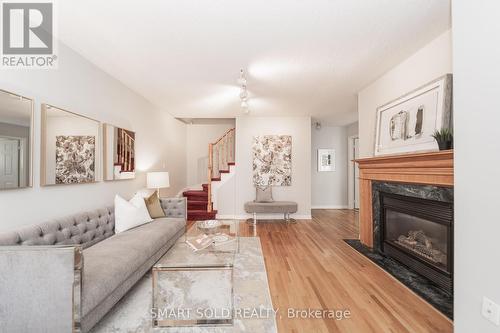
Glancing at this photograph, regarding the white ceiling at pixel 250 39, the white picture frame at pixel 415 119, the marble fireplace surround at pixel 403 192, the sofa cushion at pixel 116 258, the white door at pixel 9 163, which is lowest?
the sofa cushion at pixel 116 258

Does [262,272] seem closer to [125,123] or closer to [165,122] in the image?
[125,123]

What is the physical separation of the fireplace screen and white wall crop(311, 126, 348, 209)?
3.70 m

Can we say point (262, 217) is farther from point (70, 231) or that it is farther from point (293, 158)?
point (70, 231)

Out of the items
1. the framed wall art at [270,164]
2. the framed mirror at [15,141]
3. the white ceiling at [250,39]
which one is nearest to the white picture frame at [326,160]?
the framed wall art at [270,164]

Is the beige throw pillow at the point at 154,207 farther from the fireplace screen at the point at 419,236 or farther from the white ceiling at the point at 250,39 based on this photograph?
the fireplace screen at the point at 419,236

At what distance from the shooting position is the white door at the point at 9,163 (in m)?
1.73

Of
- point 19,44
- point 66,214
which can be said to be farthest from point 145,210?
point 19,44

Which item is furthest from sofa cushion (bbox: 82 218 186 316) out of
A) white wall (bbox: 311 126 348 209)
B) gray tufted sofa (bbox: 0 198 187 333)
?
white wall (bbox: 311 126 348 209)

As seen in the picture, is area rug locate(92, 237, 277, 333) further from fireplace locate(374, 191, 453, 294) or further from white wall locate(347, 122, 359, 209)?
white wall locate(347, 122, 359, 209)

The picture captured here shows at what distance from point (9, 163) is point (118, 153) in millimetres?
1505

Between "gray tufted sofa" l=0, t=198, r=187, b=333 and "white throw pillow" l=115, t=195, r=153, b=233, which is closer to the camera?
"gray tufted sofa" l=0, t=198, r=187, b=333

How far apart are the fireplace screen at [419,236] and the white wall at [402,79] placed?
3.64 ft

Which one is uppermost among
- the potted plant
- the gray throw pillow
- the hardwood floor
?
the potted plant

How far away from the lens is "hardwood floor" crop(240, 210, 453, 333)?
67.8 inches
